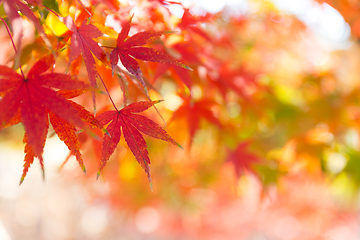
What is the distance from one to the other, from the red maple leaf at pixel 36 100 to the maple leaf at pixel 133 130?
99mm

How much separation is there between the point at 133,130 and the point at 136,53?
5.8 inches

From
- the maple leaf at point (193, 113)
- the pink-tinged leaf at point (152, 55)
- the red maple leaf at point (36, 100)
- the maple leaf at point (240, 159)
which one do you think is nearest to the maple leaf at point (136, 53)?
the pink-tinged leaf at point (152, 55)

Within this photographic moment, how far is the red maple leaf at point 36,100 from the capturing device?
34 cm

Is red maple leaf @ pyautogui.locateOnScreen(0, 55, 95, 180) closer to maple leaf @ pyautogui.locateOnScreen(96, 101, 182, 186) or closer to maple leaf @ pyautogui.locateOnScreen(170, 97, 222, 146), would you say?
maple leaf @ pyautogui.locateOnScreen(96, 101, 182, 186)

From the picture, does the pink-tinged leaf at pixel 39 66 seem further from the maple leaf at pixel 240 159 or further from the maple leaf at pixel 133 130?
the maple leaf at pixel 240 159

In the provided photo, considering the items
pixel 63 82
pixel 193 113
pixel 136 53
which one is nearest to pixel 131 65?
pixel 136 53

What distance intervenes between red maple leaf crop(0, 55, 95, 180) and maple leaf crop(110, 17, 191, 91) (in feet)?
0.34

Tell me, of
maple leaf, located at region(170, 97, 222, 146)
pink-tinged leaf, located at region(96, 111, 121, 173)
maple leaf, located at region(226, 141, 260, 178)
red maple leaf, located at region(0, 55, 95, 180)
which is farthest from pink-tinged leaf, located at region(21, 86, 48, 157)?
maple leaf, located at region(226, 141, 260, 178)

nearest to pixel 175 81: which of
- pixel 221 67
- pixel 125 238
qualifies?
pixel 221 67

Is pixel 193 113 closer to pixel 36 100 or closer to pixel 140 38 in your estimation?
pixel 140 38

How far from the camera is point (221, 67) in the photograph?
1095 mm

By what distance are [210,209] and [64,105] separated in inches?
118

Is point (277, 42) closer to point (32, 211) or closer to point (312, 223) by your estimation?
point (312, 223)

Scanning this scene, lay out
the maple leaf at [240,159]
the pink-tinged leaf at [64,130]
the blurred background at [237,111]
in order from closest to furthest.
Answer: the pink-tinged leaf at [64,130] → the blurred background at [237,111] → the maple leaf at [240,159]
